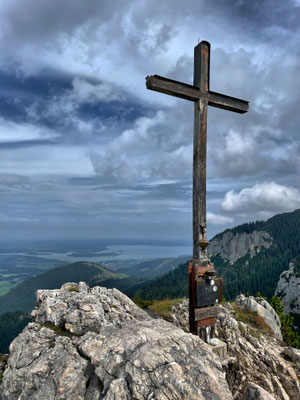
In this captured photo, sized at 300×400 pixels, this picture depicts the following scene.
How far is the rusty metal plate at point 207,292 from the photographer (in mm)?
10094

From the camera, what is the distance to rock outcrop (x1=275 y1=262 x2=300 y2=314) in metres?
133

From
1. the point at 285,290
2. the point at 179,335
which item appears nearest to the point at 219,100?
the point at 179,335

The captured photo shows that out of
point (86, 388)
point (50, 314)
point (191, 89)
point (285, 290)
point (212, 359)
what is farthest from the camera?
point (285, 290)

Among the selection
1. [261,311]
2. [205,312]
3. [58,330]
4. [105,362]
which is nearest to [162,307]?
[205,312]

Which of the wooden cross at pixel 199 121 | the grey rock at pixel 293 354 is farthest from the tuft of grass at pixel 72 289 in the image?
the grey rock at pixel 293 354

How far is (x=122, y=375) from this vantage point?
6289 millimetres

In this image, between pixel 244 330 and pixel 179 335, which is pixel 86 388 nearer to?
pixel 179 335

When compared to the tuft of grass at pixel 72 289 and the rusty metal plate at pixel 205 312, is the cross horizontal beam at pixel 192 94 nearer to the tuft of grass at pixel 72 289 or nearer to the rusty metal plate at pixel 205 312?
the rusty metal plate at pixel 205 312

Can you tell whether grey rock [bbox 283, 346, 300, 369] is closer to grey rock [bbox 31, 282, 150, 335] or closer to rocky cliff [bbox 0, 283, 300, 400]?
rocky cliff [bbox 0, 283, 300, 400]

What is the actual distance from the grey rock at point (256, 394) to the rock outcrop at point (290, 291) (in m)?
145

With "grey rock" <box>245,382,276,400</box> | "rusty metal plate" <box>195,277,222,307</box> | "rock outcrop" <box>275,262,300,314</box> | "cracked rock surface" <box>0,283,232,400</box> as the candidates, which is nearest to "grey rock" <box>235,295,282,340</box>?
"rusty metal plate" <box>195,277,222,307</box>

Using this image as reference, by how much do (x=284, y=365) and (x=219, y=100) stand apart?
11776 millimetres

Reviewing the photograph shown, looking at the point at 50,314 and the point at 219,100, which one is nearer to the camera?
the point at 50,314

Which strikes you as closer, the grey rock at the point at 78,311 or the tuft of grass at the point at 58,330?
the tuft of grass at the point at 58,330
